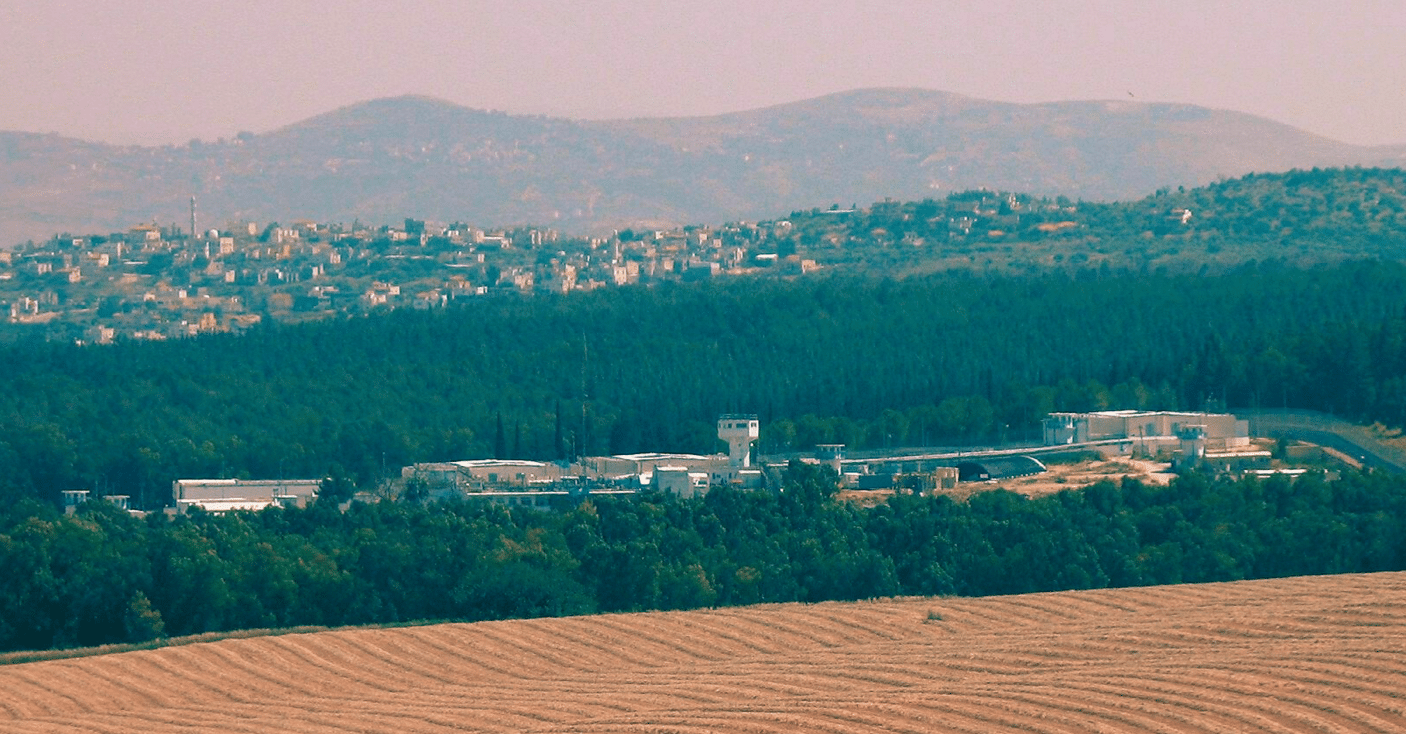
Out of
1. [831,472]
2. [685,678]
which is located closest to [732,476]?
[831,472]

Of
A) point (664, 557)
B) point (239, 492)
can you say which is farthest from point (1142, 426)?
point (664, 557)

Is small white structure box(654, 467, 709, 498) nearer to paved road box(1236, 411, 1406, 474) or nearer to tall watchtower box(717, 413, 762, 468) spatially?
tall watchtower box(717, 413, 762, 468)

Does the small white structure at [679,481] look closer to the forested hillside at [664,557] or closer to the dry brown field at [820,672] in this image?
the forested hillside at [664,557]

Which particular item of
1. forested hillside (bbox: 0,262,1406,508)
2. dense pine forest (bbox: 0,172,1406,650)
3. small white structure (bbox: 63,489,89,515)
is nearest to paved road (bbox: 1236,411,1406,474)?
forested hillside (bbox: 0,262,1406,508)

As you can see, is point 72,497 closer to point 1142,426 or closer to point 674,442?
point 674,442

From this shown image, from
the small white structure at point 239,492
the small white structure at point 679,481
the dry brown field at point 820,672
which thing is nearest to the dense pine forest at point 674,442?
the small white structure at point 239,492

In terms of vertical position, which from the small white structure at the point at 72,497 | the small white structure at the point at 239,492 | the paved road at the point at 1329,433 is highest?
the paved road at the point at 1329,433
